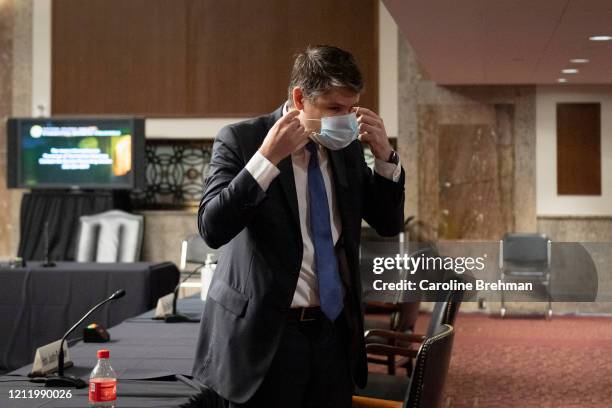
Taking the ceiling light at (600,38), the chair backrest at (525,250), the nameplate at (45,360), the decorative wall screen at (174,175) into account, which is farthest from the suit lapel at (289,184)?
the decorative wall screen at (174,175)

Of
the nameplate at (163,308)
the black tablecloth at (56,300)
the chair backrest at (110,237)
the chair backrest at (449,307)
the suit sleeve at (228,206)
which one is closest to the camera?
the suit sleeve at (228,206)

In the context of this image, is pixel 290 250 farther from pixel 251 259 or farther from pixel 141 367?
pixel 141 367

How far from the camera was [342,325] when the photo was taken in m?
1.95

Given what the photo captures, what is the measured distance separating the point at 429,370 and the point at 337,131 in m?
0.64

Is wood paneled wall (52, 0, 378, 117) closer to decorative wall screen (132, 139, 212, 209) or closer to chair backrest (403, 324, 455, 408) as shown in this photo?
decorative wall screen (132, 139, 212, 209)

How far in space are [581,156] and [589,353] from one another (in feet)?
11.4

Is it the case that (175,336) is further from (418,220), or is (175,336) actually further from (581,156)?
(581,156)

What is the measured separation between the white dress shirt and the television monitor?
7954mm

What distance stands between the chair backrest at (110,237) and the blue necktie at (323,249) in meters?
7.61

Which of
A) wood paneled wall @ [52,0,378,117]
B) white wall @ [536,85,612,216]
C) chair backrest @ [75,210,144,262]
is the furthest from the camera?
wood paneled wall @ [52,0,378,117]

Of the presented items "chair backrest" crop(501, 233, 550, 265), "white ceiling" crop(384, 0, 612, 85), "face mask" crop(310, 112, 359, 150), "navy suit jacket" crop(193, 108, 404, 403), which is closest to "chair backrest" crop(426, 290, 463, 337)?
"navy suit jacket" crop(193, 108, 404, 403)

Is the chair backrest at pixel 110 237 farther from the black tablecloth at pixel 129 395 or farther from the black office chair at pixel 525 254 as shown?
the black tablecloth at pixel 129 395

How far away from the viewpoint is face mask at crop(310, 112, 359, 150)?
1883 millimetres

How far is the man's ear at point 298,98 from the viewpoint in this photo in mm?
1896
